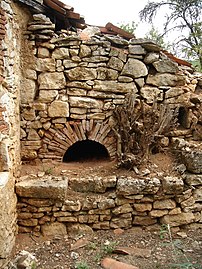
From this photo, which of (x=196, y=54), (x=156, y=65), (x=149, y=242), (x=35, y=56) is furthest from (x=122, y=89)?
(x=196, y=54)

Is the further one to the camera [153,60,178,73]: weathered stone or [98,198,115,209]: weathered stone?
[153,60,178,73]: weathered stone

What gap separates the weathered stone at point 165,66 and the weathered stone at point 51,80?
1584 millimetres

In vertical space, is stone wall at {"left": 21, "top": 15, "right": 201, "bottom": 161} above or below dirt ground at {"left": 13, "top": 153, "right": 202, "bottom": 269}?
above

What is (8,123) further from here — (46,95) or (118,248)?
(118,248)

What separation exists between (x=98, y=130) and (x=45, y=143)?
89cm

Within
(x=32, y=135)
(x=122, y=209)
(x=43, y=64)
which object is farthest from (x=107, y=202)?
(x=43, y=64)

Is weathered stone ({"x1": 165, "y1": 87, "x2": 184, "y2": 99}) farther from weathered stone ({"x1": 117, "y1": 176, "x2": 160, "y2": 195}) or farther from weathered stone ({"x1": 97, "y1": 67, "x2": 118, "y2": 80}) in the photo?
weathered stone ({"x1": 117, "y1": 176, "x2": 160, "y2": 195})

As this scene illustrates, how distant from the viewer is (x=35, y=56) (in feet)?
14.8

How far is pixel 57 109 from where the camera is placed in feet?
14.9

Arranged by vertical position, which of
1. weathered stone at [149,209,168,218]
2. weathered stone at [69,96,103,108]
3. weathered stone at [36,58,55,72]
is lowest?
weathered stone at [149,209,168,218]

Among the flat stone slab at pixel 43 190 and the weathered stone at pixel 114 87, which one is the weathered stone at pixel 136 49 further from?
the flat stone slab at pixel 43 190

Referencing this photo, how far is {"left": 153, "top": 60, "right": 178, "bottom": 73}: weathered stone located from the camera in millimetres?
4746

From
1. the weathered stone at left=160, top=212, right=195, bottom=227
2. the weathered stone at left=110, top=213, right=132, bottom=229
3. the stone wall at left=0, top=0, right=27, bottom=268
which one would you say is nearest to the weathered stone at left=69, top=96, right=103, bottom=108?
the stone wall at left=0, top=0, right=27, bottom=268

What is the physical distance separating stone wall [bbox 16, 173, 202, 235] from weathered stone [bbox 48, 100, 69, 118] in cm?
104
